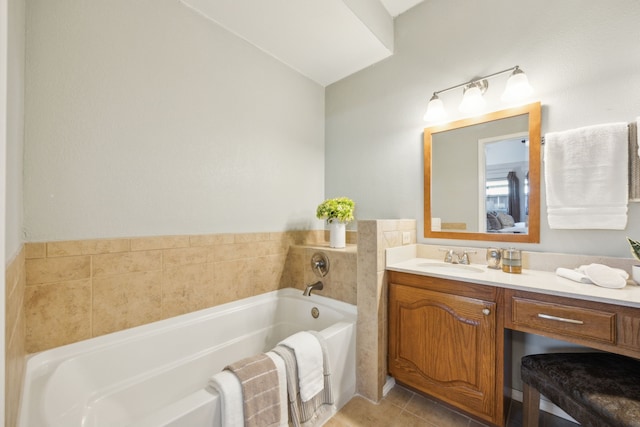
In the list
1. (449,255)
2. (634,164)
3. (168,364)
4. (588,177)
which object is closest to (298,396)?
(168,364)

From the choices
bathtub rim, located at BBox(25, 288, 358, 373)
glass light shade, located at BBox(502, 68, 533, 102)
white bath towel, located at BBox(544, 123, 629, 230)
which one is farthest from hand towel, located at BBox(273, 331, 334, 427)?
glass light shade, located at BBox(502, 68, 533, 102)

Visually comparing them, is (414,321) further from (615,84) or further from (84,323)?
(84,323)

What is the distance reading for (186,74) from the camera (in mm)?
1663

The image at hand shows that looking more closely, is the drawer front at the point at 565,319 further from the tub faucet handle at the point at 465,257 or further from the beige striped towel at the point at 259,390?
the beige striped towel at the point at 259,390

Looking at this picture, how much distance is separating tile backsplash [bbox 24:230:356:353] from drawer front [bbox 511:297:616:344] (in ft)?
3.14

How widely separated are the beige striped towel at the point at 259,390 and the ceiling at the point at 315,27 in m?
2.13

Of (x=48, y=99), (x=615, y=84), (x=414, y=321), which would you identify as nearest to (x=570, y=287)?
(x=414, y=321)

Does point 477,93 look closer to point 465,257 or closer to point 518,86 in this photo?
point 518,86

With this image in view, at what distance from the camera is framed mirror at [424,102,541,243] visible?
1564 millimetres

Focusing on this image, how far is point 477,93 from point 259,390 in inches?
83.8

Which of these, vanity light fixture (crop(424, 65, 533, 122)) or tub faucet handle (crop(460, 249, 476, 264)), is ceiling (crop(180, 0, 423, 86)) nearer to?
vanity light fixture (crop(424, 65, 533, 122))

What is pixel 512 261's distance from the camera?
1.47 m

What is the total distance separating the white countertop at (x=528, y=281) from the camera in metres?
1.04

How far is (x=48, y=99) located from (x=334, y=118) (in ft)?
6.78
